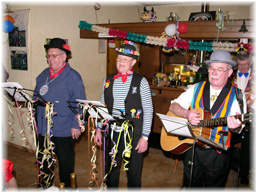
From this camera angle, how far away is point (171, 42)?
12.1 feet

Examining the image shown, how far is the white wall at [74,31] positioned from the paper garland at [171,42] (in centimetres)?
34

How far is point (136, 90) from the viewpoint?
2137 mm

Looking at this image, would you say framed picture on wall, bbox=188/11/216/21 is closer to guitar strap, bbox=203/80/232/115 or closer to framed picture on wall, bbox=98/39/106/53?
guitar strap, bbox=203/80/232/115

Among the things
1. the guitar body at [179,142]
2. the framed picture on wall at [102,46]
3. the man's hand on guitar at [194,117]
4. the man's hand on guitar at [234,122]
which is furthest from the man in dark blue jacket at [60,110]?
the framed picture on wall at [102,46]

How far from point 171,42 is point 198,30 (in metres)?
0.47

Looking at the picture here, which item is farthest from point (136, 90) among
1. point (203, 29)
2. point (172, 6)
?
point (172, 6)

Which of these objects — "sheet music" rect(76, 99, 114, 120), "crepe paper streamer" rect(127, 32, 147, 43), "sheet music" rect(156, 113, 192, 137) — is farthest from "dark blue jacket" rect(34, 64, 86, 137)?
"crepe paper streamer" rect(127, 32, 147, 43)

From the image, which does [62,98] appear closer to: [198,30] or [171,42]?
[171,42]

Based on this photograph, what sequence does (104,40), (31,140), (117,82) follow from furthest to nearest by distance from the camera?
(104,40), (31,140), (117,82)

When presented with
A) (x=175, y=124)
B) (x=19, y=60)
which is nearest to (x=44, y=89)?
(x=175, y=124)

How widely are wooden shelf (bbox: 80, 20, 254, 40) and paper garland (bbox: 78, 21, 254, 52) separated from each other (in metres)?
0.11

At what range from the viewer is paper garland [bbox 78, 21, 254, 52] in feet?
11.4

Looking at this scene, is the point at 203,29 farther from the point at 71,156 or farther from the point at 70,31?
the point at 71,156

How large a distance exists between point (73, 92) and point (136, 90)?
0.71 meters
